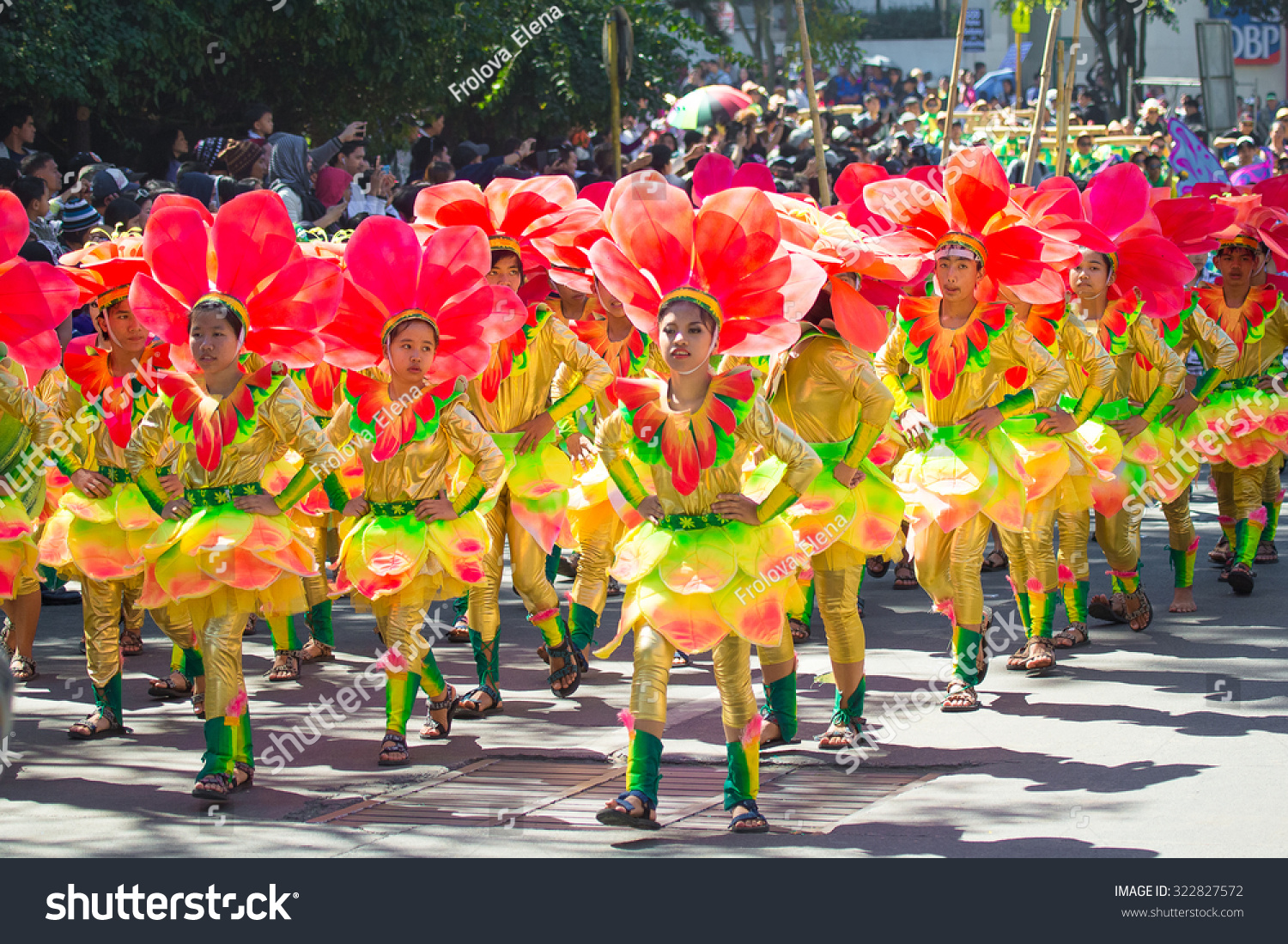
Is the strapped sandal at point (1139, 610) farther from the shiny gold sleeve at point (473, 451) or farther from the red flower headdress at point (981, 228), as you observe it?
the shiny gold sleeve at point (473, 451)

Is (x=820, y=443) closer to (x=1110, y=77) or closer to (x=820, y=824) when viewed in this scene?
(x=820, y=824)

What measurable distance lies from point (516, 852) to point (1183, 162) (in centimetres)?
1522

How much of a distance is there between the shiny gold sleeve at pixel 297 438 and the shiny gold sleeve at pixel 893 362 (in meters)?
2.49

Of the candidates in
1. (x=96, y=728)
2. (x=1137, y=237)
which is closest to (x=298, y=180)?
(x=96, y=728)

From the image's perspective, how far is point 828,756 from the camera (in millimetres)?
6246

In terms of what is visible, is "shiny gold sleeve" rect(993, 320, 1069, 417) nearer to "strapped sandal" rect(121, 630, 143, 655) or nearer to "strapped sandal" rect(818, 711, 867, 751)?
"strapped sandal" rect(818, 711, 867, 751)

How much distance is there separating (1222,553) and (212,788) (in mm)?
6784

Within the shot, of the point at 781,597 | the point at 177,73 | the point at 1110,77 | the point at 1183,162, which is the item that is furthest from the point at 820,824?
the point at 1110,77

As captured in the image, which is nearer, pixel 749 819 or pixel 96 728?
pixel 749 819

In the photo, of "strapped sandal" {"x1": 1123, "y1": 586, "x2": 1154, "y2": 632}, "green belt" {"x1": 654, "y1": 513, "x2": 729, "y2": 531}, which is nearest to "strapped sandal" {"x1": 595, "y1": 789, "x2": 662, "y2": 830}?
"green belt" {"x1": 654, "y1": 513, "x2": 729, "y2": 531}

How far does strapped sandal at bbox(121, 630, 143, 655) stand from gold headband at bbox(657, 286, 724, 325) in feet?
15.1

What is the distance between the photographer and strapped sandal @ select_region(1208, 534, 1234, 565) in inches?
389

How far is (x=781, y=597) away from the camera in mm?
5254

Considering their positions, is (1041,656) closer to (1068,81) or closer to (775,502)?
(775,502)
